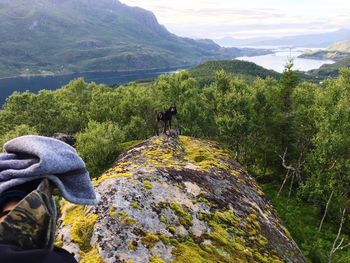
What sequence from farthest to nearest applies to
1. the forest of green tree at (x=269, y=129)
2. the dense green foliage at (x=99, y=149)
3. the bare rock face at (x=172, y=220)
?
1. the dense green foliage at (x=99, y=149)
2. the forest of green tree at (x=269, y=129)
3. the bare rock face at (x=172, y=220)

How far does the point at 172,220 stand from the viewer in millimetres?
14195

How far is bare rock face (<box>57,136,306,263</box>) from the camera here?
12.0 m

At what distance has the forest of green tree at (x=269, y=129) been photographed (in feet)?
135

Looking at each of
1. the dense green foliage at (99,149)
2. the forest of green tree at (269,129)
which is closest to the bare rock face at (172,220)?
the forest of green tree at (269,129)

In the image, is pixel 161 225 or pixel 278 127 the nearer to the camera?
pixel 161 225

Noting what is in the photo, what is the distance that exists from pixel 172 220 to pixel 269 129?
4325 cm

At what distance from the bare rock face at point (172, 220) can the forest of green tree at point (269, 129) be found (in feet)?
41.1

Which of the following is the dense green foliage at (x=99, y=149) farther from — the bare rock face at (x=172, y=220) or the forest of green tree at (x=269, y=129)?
the bare rock face at (x=172, y=220)

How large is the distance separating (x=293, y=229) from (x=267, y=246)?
72.9 ft

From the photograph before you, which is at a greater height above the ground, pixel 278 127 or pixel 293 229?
pixel 278 127

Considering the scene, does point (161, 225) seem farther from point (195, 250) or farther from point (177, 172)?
point (177, 172)

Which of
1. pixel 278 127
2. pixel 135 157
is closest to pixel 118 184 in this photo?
pixel 135 157

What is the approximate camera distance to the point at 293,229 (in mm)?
36125

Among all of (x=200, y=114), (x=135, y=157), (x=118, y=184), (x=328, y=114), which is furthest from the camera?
(x=200, y=114)
